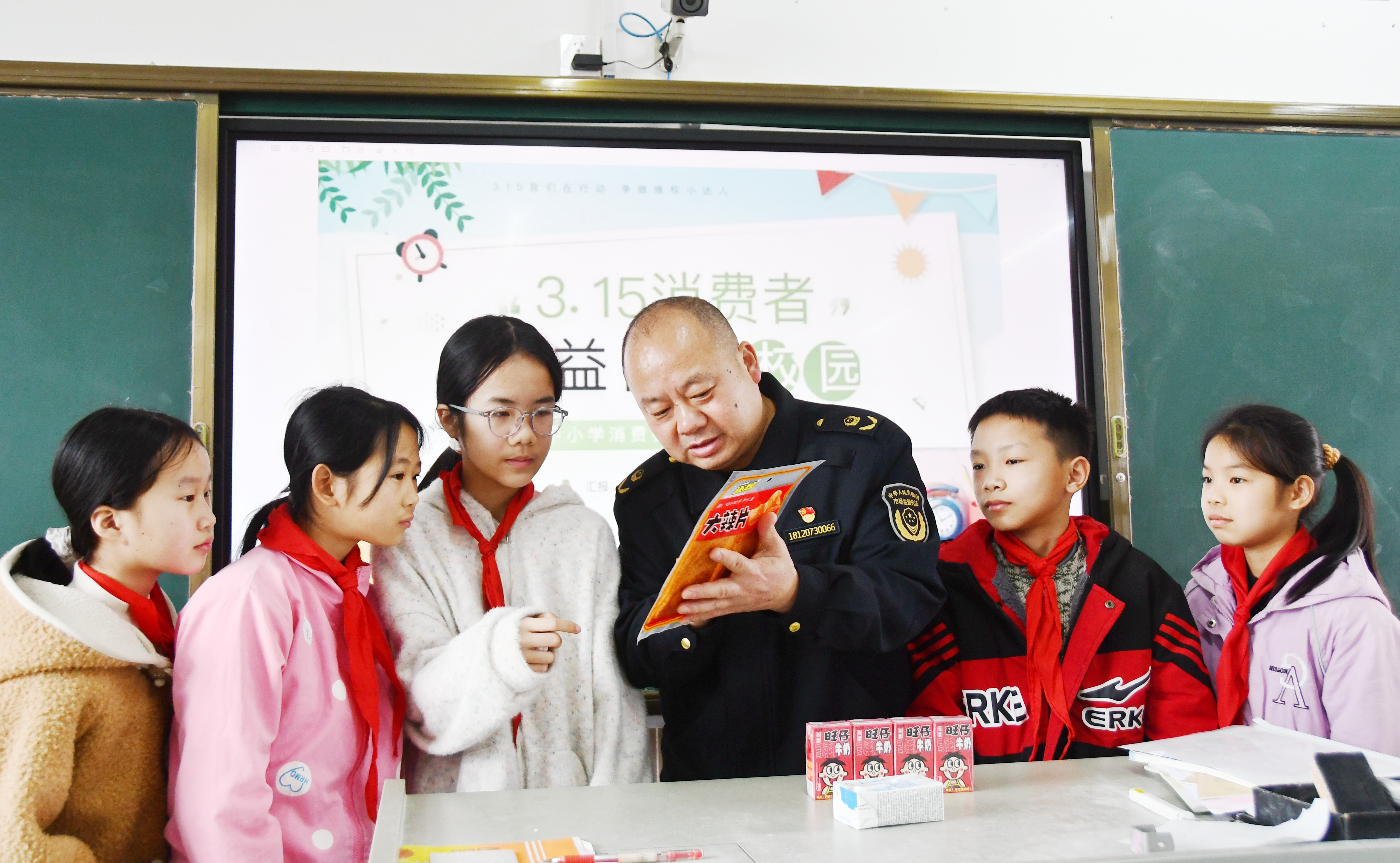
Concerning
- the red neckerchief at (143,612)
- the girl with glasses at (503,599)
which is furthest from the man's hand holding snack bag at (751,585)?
the red neckerchief at (143,612)

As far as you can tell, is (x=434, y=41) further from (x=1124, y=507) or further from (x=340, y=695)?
(x=1124, y=507)

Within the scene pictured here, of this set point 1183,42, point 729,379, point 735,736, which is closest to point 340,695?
point 735,736

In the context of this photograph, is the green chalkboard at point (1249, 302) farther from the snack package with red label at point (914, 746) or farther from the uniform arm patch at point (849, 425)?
the snack package with red label at point (914, 746)

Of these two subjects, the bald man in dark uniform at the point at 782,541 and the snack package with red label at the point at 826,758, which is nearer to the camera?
the snack package with red label at the point at 826,758

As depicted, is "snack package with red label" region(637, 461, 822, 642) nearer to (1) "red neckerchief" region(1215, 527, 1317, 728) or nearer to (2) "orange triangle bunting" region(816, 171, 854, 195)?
(1) "red neckerchief" region(1215, 527, 1317, 728)

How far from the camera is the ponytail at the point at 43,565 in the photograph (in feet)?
5.22

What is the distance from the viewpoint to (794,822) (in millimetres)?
1265

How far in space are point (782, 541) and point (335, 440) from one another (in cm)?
81

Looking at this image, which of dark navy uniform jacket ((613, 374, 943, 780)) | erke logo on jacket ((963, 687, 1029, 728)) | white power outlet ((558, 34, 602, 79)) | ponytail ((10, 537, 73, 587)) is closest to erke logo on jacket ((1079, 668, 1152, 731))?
erke logo on jacket ((963, 687, 1029, 728))

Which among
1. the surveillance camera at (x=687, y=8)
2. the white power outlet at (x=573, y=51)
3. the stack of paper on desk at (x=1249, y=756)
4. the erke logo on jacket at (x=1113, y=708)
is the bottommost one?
the erke logo on jacket at (x=1113, y=708)

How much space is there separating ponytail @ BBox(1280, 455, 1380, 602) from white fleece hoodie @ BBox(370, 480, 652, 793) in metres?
1.48

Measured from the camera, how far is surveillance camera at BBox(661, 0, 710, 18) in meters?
2.64

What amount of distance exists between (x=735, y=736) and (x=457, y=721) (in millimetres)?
540

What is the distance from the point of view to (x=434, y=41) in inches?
106
